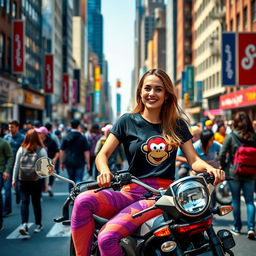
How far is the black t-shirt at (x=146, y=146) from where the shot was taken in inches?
132

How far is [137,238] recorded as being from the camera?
3.01m

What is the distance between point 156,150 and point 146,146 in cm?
8

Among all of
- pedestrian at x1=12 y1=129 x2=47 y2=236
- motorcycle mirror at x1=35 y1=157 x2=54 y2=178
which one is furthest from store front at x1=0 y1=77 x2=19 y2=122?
motorcycle mirror at x1=35 y1=157 x2=54 y2=178

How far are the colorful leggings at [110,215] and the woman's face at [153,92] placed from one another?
64 centimetres

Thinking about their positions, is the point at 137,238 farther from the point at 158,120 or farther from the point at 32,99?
the point at 32,99

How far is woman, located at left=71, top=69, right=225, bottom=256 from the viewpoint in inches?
120

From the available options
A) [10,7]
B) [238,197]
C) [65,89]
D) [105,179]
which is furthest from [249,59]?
[65,89]

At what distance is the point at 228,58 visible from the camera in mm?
22516

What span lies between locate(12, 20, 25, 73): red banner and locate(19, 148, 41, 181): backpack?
82.0 ft

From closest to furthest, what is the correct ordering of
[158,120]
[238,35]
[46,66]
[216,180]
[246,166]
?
1. [216,180]
2. [158,120]
3. [246,166]
4. [238,35]
5. [46,66]

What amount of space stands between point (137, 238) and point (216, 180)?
0.69 meters

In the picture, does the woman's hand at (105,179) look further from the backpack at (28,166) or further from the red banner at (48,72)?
the red banner at (48,72)

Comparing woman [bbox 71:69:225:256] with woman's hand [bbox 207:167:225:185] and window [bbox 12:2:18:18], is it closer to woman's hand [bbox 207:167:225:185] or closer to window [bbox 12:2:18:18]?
woman's hand [bbox 207:167:225:185]

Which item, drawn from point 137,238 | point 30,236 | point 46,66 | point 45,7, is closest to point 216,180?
point 137,238
